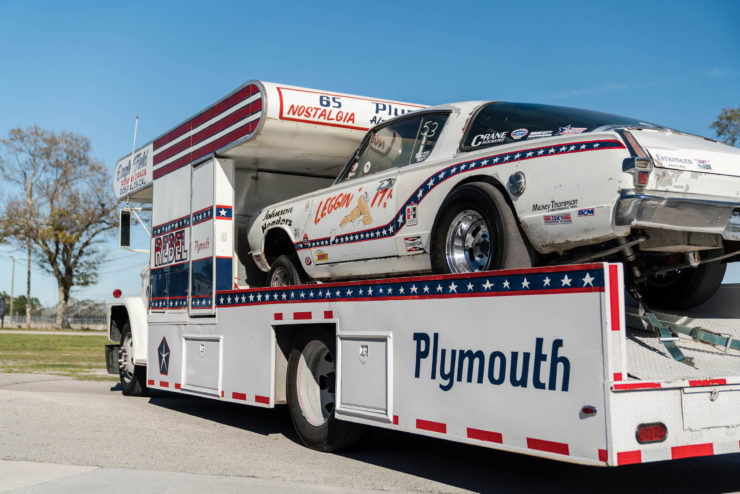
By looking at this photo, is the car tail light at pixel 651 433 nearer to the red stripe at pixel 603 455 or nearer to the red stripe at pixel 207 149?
the red stripe at pixel 603 455

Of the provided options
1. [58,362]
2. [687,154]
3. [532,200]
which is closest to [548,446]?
[532,200]

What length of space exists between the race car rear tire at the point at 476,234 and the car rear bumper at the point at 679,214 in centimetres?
74

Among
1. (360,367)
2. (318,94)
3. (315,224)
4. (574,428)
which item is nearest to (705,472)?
(574,428)

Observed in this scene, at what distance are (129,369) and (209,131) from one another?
12.8 feet

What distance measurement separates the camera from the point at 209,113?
8.26 meters

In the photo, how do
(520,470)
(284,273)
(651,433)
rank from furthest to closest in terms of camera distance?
1. (284,273)
2. (520,470)
3. (651,433)

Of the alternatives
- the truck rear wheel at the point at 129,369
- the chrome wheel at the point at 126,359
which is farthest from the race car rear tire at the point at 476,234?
the chrome wheel at the point at 126,359

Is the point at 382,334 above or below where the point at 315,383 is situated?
above

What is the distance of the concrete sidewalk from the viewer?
486 cm

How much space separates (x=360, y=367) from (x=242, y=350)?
76.3 inches

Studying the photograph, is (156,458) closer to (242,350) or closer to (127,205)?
(242,350)

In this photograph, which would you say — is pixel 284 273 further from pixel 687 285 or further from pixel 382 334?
pixel 687 285

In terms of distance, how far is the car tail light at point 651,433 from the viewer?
382 centimetres

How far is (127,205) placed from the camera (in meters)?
10.9
